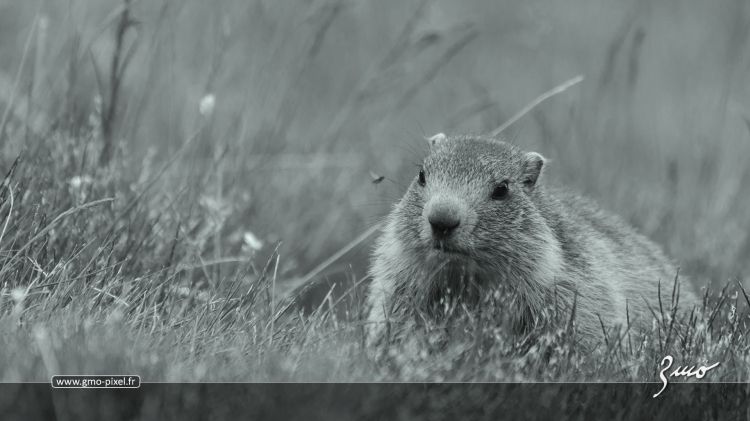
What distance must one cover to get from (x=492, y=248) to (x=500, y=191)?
349 mm

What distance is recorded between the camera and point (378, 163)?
25.9 feet

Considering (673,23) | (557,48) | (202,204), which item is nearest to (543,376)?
(202,204)

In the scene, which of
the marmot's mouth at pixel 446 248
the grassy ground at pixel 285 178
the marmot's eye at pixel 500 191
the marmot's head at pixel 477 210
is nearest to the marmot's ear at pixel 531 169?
the marmot's head at pixel 477 210

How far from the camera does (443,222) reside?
14.6ft

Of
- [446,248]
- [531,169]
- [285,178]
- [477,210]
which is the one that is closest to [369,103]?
[285,178]

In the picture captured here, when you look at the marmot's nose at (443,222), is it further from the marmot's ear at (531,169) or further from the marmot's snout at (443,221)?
the marmot's ear at (531,169)

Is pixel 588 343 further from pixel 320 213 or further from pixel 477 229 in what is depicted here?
pixel 320 213

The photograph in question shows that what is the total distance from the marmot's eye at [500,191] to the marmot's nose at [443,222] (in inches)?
18.5

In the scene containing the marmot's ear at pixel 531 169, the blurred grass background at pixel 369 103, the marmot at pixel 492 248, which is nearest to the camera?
the marmot at pixel 492 248

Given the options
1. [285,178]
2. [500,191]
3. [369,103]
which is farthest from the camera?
[369,103]

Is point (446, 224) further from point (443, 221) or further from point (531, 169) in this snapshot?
point (531, 169)

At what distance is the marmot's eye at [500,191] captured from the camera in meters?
4.92

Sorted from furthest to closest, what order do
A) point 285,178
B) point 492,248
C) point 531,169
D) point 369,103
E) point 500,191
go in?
point 369,103 → point 285,178 → point 531,169 → point 500,191 → point 492,248

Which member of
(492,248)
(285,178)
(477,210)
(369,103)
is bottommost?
(285,178)
